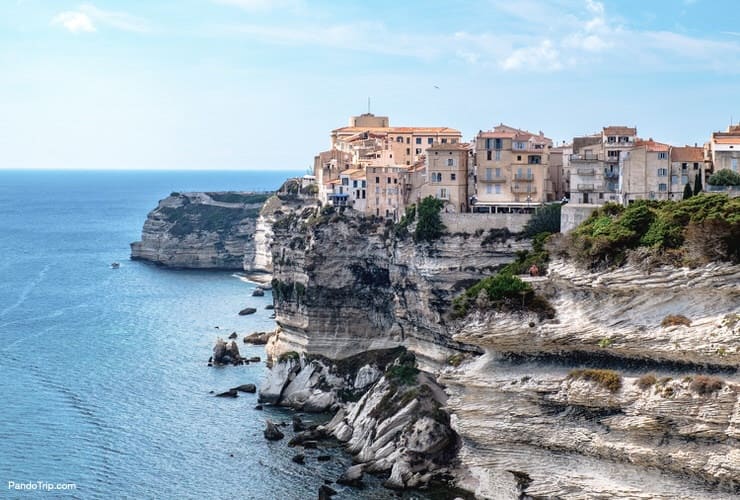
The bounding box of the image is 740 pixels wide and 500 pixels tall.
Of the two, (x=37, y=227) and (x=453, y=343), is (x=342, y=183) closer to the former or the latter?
(x=453, y=343)

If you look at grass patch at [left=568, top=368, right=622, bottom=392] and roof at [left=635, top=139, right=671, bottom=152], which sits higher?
roof at [left=635, top=139, right=671, bottom=152]

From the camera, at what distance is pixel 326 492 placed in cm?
4584

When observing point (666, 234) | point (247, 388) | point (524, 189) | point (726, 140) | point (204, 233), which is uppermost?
point (726, 140)

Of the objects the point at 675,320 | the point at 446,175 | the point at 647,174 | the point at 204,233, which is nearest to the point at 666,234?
the point at 675,320

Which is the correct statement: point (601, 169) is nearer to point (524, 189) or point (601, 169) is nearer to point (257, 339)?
point (524, 189)

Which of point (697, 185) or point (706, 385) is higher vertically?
point (697, 185)

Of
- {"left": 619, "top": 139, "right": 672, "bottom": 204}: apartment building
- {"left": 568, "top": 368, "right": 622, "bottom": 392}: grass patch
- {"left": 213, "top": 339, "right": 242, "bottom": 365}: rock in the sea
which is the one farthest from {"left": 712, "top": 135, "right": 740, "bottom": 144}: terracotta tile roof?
{"left": 213, "top": 339, "right": 242, "bottom": 365}: rock in the sea

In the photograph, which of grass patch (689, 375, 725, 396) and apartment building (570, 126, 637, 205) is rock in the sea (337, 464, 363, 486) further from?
apartment building (570, 126, 637, 205)

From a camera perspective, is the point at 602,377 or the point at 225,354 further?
the point at 225,354

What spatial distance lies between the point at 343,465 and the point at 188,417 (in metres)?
11.0

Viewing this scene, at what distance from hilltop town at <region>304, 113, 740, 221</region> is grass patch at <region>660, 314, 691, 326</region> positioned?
12998 millimetres

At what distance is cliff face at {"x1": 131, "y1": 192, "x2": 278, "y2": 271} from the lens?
392 feet

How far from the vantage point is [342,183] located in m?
67.2

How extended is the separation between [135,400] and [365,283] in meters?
13.9
